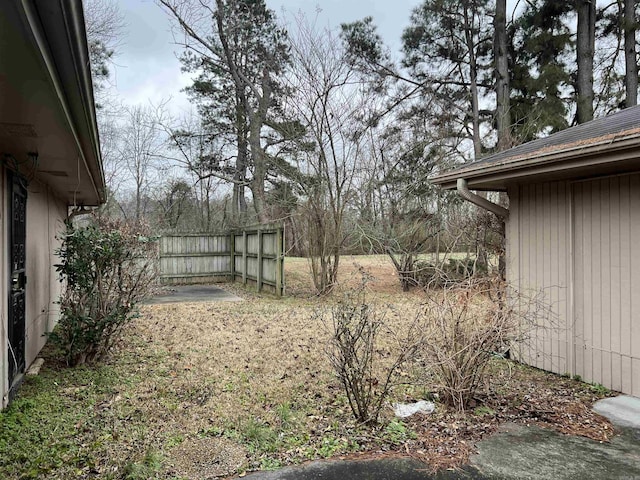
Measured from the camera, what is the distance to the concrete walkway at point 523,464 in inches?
98.5

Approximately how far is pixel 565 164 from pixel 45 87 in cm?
387

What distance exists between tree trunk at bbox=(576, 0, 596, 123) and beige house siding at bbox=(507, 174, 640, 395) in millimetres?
8912

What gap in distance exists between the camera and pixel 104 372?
14.6ft

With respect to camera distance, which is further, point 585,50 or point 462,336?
point 585,50

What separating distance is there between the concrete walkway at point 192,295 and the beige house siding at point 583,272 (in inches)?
256

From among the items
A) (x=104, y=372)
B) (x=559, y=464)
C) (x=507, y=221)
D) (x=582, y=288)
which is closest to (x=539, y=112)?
(x=507, y=221)

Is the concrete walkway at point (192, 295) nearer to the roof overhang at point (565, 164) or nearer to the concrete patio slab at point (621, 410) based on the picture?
the roof overhang at point (565, 164)

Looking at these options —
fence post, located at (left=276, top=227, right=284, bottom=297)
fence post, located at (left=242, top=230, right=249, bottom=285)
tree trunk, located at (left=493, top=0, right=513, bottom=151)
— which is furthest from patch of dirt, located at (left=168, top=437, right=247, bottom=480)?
tree trunk, located at (left=493, top=0, right=513, bottom=151)

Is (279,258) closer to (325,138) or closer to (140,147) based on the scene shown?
(325,138)

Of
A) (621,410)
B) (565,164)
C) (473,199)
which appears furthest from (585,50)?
(621,410)

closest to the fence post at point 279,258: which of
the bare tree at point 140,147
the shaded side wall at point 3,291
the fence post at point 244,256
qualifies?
the fence post at point 244,256

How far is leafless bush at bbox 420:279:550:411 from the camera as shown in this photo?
3301 millimetres

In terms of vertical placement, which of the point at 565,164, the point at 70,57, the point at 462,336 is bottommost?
the point at 462,336

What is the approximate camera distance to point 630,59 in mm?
11250
